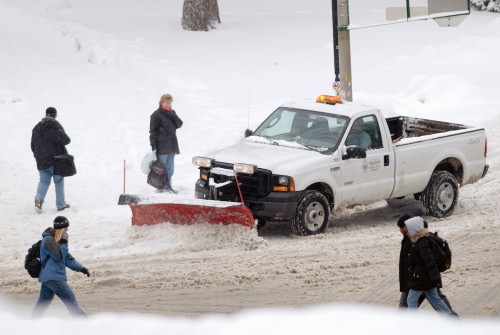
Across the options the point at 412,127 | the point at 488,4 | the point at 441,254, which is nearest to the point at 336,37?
the point at 412,127

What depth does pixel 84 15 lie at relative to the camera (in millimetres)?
26688

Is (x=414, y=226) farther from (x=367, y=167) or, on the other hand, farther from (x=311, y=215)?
(x=367, y=167)

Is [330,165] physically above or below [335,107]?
below

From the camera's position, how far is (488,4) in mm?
30484

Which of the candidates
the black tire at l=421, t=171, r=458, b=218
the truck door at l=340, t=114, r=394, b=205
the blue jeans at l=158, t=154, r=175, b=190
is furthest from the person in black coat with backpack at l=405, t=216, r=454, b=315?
the blue jeans at l=158, t=154, r=175, b=190

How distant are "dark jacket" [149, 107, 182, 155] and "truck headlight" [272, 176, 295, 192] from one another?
128 inches

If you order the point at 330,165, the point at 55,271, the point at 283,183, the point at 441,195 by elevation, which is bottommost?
the point at 441,195

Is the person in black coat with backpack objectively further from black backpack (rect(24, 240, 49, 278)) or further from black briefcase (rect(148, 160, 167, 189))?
black briefcase (rect(148, 160, 167, 189))

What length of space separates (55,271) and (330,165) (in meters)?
5.02

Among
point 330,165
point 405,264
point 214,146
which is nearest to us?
point 405,264

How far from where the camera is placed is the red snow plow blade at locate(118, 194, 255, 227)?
40.8ft

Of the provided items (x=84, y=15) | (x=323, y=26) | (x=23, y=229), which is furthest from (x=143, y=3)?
(x=23, y=229)

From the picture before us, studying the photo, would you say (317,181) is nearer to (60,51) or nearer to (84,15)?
(60,51)

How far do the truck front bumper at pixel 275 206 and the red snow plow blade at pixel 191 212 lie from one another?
1.29ft
